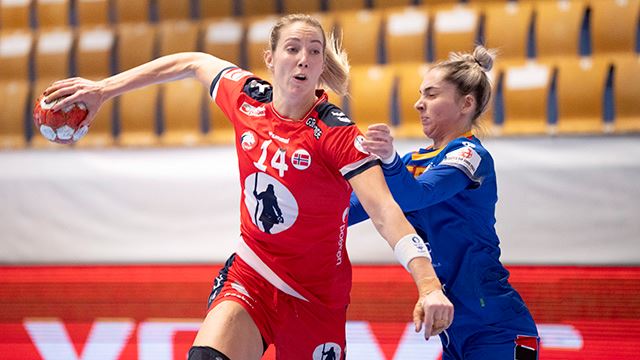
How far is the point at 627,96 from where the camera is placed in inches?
236

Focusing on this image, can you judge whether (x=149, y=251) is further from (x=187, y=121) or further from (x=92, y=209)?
(x=187, y=121)

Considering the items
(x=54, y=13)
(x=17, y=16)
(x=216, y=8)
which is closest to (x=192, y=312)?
(x=216, y=8)

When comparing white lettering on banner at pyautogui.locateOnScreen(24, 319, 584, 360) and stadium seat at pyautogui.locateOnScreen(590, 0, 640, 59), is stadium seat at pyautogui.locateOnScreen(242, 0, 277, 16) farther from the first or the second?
white lettering on banner at pyautogui.locateOnScreen(24, 319, 584, 360)

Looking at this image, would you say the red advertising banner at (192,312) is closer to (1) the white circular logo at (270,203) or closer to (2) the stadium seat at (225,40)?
(1) the white circular logo at (270,203)

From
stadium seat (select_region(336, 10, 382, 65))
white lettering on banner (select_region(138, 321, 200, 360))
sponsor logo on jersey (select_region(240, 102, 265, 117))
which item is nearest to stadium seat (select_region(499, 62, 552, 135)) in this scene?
stadium seat (select_region(336, 10, 382, 65))

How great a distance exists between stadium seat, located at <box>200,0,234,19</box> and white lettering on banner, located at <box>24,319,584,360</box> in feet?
13.1

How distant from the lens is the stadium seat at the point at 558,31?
259 inches

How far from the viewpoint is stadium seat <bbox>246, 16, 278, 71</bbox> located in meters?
7.32

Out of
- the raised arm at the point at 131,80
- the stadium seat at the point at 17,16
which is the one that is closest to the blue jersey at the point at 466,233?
the raised arm at the point at 131,80

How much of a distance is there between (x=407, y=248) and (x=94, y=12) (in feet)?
22.7

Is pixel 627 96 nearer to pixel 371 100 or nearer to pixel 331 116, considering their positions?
pixel 371 100

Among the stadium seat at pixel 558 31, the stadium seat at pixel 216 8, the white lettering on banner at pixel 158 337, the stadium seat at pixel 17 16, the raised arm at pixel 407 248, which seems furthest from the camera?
the stadium seat at pixel 17 16

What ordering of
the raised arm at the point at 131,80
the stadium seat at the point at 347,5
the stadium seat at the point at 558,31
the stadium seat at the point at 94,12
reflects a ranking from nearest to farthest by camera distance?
the raised arm at the point at 131,80
the stadium seat at the point at 558,31
the stadium seat at the point at 347,5
the stadium seat at the point at 94,12

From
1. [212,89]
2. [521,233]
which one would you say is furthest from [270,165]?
[521,233]
